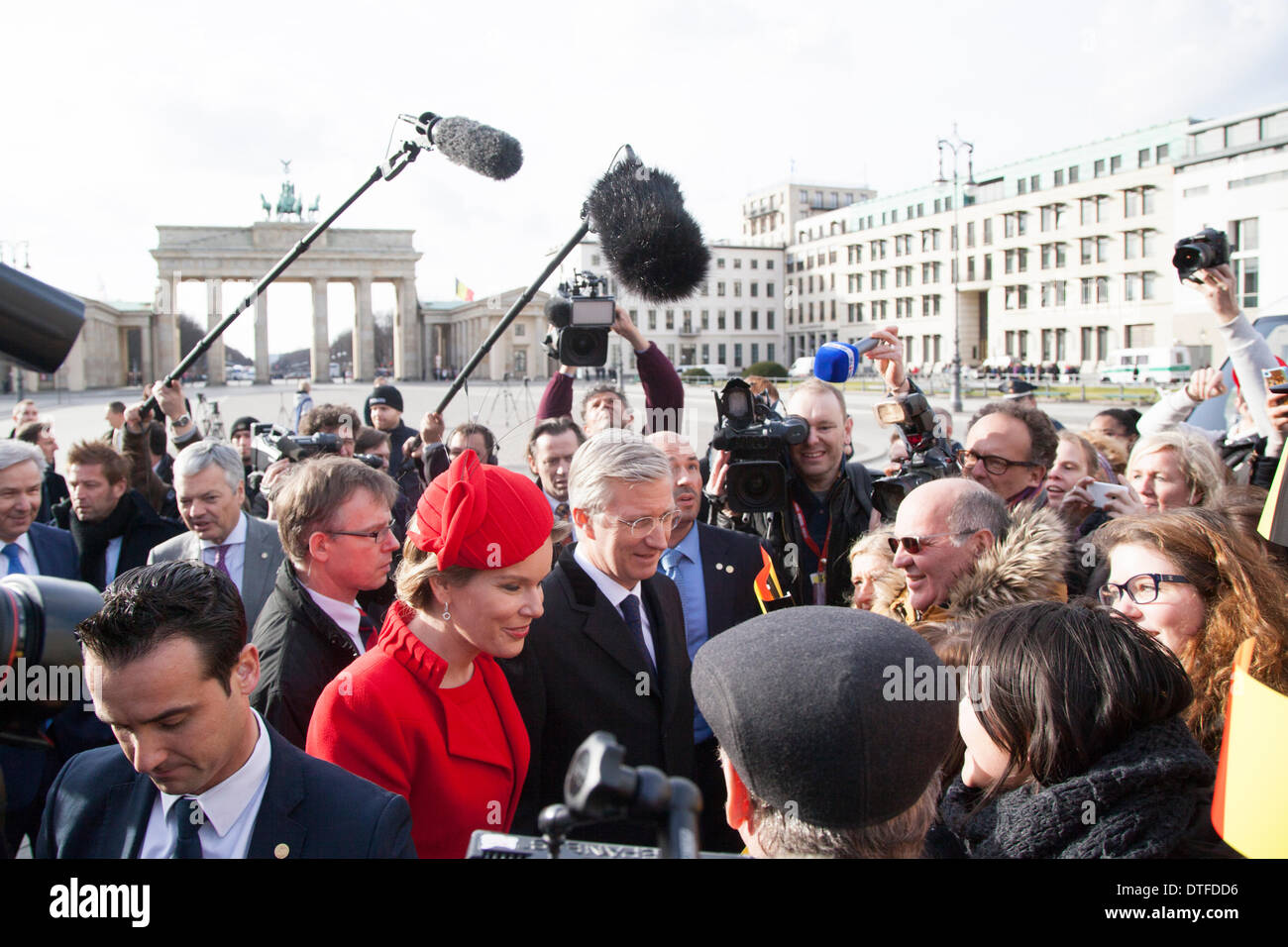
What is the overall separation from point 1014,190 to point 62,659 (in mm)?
84651

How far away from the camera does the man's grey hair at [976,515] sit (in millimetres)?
3084

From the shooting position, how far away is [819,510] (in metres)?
4.42

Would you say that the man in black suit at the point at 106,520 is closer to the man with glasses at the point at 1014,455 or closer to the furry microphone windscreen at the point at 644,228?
the furry microphone windscreen at the point at 644,228

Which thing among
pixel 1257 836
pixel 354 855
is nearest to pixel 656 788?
pixel 1257 836

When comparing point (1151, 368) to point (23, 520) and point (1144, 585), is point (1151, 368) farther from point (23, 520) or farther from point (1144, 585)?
point (23, 520)

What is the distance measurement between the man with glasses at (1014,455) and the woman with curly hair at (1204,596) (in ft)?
4.33

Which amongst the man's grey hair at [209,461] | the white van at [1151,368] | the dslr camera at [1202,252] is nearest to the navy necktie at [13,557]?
the man's grey hair at [209,461]

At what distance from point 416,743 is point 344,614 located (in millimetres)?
900

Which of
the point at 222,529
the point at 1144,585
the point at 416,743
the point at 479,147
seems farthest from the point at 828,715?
the point at 222,529

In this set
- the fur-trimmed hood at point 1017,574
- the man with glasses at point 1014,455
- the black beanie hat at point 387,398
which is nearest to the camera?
the fur-trimmed hood at point 1017,574

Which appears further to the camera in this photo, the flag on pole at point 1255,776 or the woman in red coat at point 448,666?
the woman in red coat at point 448,666

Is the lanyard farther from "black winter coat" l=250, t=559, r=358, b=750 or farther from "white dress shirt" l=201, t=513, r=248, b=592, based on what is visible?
"white dress shirt" l=201, t=513, r=248, b=592

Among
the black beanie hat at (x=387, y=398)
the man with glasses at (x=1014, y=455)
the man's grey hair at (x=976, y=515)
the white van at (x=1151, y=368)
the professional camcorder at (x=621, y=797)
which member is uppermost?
the white van at (x=1151, y=368)
